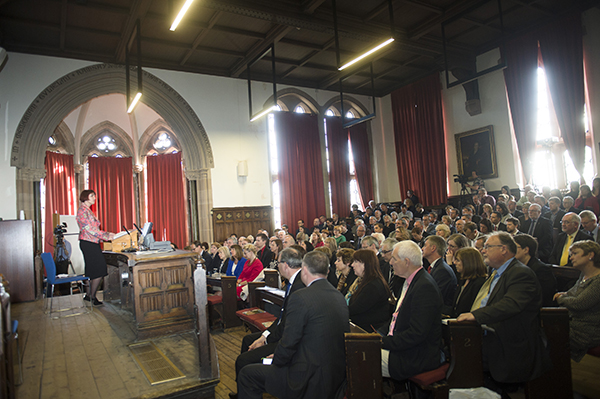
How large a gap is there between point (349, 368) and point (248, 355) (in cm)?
97

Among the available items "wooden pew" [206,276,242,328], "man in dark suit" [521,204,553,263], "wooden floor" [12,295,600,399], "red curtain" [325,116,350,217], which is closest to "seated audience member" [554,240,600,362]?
"wooden floor" [12,295,600,399]

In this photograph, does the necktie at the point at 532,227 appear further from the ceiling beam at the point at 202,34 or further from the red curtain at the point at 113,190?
the red curtain at the point at 113,190

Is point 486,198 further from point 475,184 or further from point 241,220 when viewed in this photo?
point 241,220

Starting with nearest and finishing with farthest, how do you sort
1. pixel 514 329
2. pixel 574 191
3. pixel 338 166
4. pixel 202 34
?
pixel 514 329
pixel 574 191
pixel 202 34
pixel 338 166

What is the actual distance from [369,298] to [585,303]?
1.53 meters

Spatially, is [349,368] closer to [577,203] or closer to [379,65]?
[577,203]

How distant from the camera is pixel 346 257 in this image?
153 inches

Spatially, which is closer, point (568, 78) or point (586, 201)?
point (586, 201)

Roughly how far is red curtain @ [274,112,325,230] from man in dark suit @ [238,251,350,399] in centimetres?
857

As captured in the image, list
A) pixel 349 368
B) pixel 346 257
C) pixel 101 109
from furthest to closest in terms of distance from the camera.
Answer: pixel 101 109 → pixel 346 257 → pixel 349 368

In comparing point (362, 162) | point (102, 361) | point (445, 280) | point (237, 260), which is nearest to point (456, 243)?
point (445, 280)

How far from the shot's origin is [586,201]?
6656 millimetres

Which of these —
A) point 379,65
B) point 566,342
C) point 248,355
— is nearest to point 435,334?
point 566,342

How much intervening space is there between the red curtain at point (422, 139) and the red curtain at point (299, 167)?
2.48m
